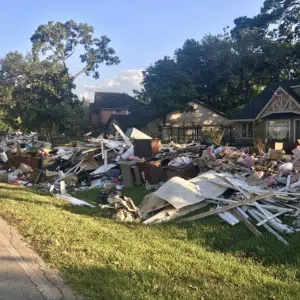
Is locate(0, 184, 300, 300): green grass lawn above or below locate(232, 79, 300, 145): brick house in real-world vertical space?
below

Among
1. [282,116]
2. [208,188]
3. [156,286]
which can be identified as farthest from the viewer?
[282,116]

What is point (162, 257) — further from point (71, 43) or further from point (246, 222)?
point (71, 43)

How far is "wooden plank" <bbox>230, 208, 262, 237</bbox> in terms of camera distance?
604cm

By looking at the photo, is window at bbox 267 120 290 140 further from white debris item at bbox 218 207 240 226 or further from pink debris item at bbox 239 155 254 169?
white debris item at bbox 218 207 240 226

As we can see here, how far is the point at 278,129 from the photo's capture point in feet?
96.4

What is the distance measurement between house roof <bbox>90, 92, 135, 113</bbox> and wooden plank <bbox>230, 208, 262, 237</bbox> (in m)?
51.0

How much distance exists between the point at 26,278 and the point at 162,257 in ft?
6.01

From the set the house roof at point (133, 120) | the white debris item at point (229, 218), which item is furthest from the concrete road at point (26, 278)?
the house roof at point (133, 120)

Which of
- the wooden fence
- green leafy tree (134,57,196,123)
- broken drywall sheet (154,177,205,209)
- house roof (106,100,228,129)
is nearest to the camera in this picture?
broken drywall sheet (154,177,205,209)

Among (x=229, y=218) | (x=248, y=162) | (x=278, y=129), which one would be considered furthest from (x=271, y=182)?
(x=278, y=129)

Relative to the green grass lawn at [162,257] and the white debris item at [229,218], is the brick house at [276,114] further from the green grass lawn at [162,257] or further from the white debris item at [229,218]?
the green grass lawn at [162,257]

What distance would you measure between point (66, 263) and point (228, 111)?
40718mm

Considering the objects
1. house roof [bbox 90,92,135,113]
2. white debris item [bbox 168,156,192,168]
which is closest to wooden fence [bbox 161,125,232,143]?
house roof [bbox 90,92,135,113]

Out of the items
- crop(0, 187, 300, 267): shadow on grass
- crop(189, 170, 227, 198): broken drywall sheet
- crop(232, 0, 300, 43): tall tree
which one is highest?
crop(232, 0, 300, 43): tall tree
